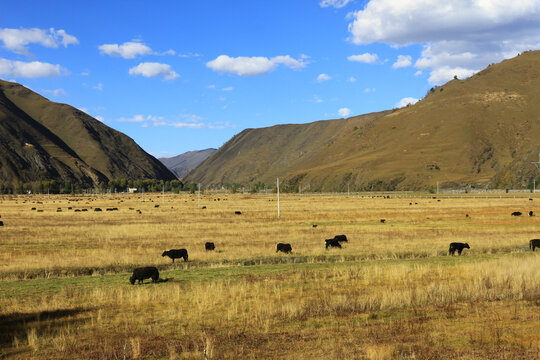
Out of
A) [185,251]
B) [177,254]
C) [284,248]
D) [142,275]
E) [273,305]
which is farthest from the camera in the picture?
[284,248]

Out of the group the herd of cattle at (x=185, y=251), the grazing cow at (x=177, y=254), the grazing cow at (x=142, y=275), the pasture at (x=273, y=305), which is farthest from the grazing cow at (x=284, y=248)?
the grazing cow at (x=142, y=275)

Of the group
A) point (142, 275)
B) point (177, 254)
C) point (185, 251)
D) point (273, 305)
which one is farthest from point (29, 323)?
point (185, 251)

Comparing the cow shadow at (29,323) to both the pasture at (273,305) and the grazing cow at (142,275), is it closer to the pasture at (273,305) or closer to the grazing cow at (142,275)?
the pasture at (273,305)

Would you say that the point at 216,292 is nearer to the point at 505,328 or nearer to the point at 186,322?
the point at 186,322

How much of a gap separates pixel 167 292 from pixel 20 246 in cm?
2030

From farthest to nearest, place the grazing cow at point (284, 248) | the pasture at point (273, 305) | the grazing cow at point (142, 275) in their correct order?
the grazing cow at point (284, 248) < the grazing cow at point (142, 275) < the pasture at point (273, 305)

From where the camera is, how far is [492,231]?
1585 inches

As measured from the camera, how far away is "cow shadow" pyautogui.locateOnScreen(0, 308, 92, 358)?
12070 mm

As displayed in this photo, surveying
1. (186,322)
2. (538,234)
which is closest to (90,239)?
(186,322)

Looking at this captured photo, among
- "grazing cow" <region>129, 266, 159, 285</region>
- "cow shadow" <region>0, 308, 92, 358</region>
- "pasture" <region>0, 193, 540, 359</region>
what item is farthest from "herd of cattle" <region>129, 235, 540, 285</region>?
"cow shadow" <region>0, 308, 92, 358</region>

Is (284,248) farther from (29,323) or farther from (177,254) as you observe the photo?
(29,323)

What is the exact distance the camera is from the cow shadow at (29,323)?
1207 centimetres

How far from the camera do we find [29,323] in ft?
44.1

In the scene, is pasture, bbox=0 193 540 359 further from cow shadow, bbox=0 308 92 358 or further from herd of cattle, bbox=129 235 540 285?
herd of cattle, bbox=129 235 540 285
